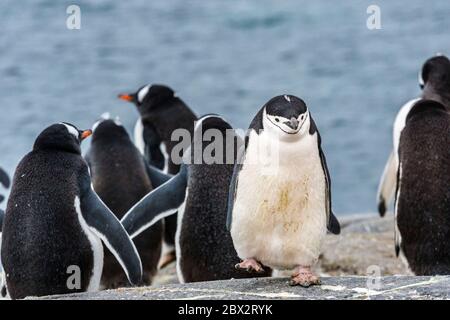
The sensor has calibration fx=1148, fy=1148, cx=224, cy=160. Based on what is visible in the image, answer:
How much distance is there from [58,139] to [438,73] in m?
3.64

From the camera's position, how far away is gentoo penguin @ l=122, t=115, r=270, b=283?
6156mm

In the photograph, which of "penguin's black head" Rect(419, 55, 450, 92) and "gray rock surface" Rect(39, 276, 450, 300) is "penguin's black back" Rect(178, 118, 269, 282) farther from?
"penguin's black head" Rect(419, 55, 450, 92)

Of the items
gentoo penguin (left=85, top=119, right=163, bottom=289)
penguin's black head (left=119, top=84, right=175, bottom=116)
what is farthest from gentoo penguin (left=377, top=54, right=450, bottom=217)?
penguin's black head (left=119, top=84, right=175, bottom=116)

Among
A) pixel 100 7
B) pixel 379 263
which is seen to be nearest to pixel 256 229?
pixel 379 263

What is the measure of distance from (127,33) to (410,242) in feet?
75.9

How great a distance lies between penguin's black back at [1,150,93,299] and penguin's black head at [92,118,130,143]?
1675 millimetres

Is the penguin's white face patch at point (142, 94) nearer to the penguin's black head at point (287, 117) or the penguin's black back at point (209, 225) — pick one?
the penguin's black back at point (209, 225)

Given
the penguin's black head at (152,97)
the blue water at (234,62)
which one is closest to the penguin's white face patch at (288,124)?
the penguin's black head at (152,97)

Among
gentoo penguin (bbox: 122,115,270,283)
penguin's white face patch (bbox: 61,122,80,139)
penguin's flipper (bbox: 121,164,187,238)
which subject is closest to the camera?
penguin's white face patch (bbox: 61,122,80,139)

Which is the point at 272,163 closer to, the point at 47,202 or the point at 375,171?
the point at 47,202

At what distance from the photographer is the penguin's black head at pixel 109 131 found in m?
7.50

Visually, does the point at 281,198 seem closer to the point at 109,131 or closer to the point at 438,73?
the point at 109,131

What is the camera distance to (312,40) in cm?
2795

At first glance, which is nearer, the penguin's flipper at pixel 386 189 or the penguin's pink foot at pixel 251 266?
the penguin's pink foot at pixel 251 266
